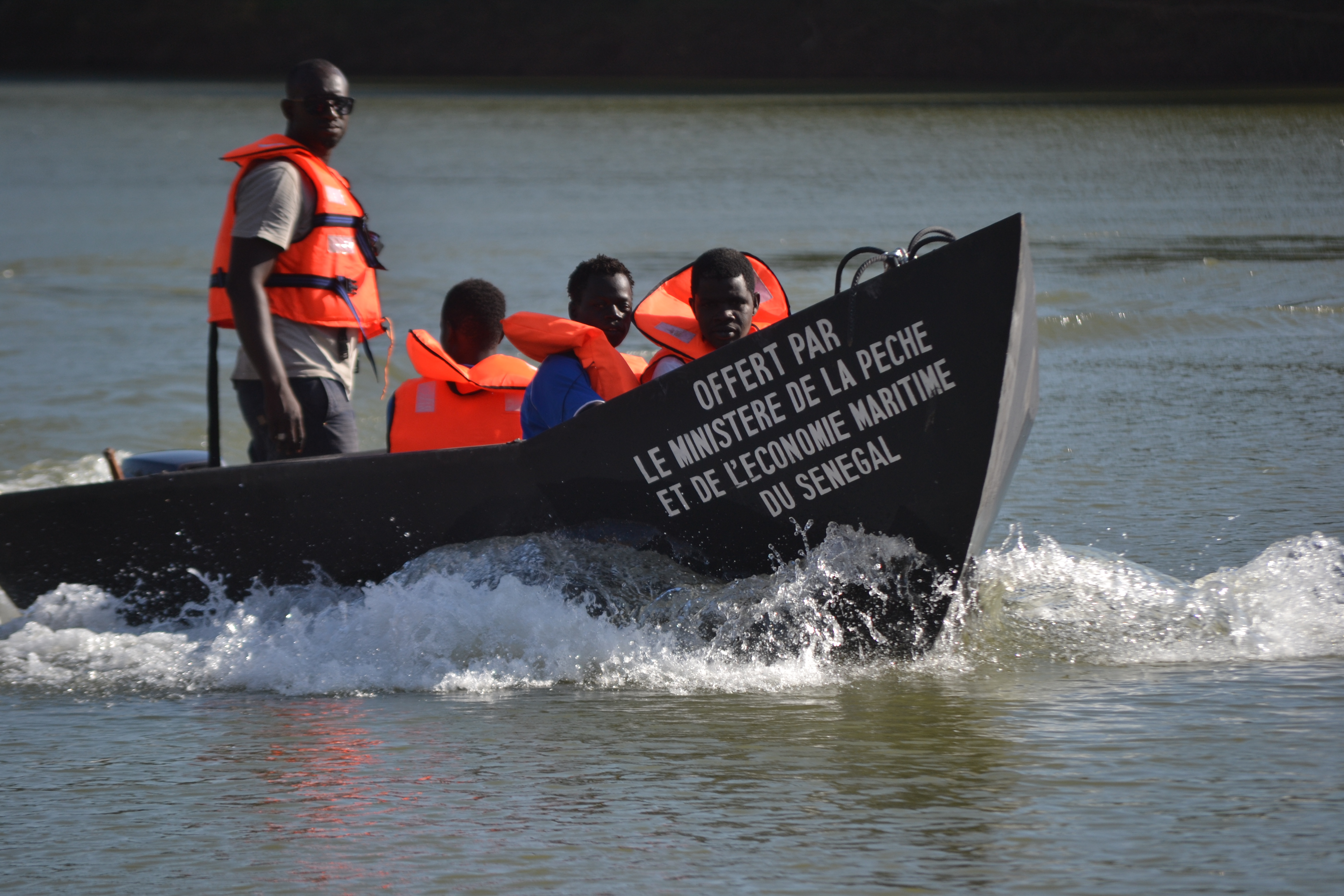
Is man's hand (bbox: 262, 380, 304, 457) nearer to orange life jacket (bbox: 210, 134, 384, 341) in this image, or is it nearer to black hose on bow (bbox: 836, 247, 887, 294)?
orange life jacket (bbox: 210, 134, 384, 341)

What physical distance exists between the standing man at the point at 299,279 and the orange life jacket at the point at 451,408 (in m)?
0.16

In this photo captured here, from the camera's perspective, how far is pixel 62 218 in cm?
1830

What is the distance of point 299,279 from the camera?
183 inches

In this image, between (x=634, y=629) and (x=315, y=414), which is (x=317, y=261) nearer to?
(x=315, y=414)

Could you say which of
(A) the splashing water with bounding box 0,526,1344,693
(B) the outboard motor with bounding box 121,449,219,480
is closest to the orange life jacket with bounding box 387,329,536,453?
(A) the splashing water with bounding box 0,526,1344,693

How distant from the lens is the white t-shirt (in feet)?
14.9

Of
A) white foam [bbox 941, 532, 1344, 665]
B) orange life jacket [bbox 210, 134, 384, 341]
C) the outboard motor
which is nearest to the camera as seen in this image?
white foam [bbox 941, 532, 1344, 665]

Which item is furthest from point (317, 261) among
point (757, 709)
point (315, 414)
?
point (757, 709)

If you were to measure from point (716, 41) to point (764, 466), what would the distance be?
112ft

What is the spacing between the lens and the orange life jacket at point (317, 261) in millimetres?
4629

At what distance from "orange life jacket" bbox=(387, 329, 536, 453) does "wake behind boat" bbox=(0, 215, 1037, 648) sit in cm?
43

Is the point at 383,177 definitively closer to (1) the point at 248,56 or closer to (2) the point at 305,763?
(2) the point at 305,763

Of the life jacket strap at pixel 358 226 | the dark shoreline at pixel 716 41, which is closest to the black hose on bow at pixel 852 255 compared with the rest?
the life jacket strap at pixel 358 226

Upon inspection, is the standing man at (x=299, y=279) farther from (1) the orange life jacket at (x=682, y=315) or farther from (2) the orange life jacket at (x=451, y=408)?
(1) the orange life jacket at (x=682, y=315)
